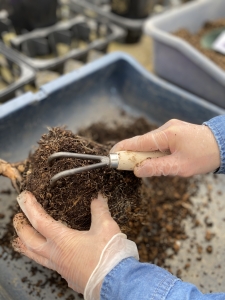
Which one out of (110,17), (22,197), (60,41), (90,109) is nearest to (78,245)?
(22,197)

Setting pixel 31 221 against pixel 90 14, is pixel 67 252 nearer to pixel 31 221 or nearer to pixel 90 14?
pixel 31 221

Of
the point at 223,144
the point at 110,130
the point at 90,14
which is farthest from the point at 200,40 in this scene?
the point at 223,144

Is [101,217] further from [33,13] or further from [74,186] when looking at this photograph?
[33,13]

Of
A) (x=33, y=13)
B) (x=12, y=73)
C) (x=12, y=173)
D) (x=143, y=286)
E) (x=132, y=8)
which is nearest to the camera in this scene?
(x=143, y=286)

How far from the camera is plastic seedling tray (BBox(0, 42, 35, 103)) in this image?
3.29 ft

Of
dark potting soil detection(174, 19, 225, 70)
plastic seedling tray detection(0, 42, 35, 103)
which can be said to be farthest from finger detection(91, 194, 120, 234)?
dark potting soil detection(174, 19, 225, 70)

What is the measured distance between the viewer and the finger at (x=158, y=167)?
24.5 inches

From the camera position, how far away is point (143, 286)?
1.71ft

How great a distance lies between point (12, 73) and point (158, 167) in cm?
83

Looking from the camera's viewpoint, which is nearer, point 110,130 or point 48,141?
point 48,141

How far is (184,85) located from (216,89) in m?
0.17

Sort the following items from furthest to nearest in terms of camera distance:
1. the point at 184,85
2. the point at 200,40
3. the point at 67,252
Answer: the point at 200,40 < the point at 184,85 < the point at 67,252

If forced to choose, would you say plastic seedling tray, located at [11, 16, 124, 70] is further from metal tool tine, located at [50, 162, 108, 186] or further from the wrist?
the wrist

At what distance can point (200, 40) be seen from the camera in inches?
57.4
